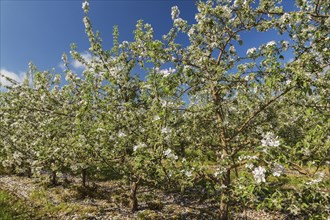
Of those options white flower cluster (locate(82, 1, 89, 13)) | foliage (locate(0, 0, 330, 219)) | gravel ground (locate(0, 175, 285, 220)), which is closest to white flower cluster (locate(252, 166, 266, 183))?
foliage (locate(0, 0, 330, 219))

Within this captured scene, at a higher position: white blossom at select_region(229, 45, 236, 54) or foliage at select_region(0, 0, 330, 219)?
white blossom at select_region(229, 45, 236, 54)

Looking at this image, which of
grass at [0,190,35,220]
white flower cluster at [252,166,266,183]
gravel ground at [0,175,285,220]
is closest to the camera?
white flower cluster at [252,166,266,183]

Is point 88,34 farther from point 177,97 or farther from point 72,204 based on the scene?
point 72,204

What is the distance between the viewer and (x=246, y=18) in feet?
31.1

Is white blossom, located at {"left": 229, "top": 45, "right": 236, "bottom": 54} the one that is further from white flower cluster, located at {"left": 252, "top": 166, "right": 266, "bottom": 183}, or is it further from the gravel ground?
the gravel ground

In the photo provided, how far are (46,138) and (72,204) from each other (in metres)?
4.08

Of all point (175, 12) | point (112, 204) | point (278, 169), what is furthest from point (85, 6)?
point (278, 169)

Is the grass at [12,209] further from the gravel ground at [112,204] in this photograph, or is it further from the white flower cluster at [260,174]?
the white flower cluster at [260,174]

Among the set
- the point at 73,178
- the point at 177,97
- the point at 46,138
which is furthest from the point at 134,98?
the point at 73,178

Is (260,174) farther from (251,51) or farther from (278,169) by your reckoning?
(251,51)

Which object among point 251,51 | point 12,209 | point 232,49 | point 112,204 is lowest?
point 12,209

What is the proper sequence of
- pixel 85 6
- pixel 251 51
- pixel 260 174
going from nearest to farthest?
pixel 260 174 < pixel 251 51 < pixel 85 6

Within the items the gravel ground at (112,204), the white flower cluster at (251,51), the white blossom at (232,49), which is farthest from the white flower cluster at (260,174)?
the gravel ground at (112,204)

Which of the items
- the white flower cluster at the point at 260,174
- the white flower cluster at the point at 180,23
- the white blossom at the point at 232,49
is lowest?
the white flower cluster at the point at 260,174
